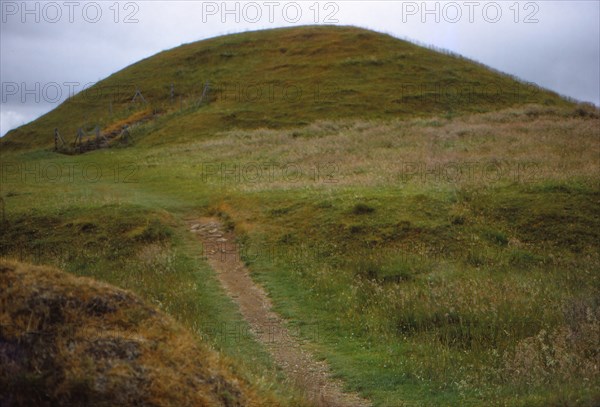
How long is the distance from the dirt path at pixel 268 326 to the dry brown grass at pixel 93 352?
1949 millimetres

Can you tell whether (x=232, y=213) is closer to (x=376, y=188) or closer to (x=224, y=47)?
(x=376, y=188)

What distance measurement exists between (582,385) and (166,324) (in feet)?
18.5

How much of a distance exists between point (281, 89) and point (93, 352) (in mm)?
51697

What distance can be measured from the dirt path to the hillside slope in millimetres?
27912

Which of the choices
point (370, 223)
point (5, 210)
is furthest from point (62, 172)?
point (370, 223)

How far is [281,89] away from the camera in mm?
57031

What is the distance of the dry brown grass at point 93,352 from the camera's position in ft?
21.1
